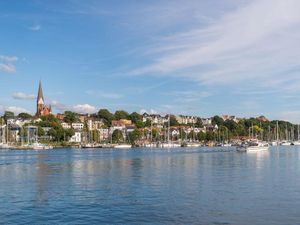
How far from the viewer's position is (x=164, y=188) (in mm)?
40219

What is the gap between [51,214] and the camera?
28.8 meters

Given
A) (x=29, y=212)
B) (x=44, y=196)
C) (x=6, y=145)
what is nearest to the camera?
(x=29, y=212)

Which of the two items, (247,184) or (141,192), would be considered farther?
(247,184)

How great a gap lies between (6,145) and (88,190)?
150248mm

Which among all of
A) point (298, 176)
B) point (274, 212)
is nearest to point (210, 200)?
point (274, 212)

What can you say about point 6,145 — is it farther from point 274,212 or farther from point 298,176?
point 274,212

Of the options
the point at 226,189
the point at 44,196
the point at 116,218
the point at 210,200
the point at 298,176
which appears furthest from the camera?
the point at 298,176

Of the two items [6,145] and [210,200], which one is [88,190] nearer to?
[210,200]

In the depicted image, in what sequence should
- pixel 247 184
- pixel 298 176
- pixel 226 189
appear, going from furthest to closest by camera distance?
1. pixel 298 176
2. pixel 247 184
3. pixel 226 189

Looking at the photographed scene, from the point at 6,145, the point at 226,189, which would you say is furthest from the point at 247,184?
the point at 6,145

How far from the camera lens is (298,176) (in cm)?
5072

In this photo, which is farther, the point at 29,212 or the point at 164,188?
the point at 164,188

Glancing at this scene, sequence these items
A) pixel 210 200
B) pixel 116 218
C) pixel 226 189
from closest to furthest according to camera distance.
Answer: pixel 116 218 < pixel 210 200 < pixel 226 189

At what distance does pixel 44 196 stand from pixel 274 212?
17.6 metres
